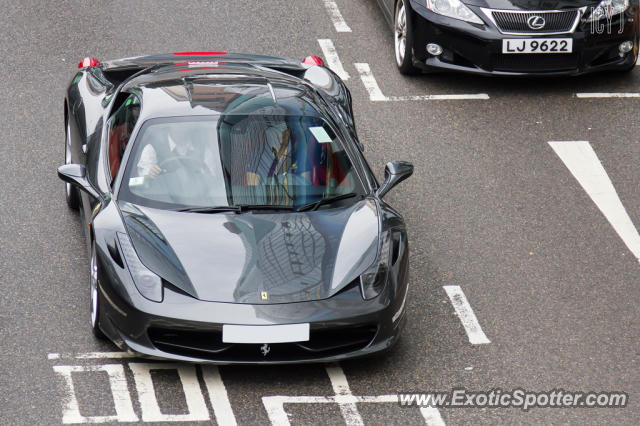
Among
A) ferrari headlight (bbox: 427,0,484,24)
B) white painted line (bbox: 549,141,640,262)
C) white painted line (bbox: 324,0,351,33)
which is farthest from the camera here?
white painted line (bbox: 324,0,351,33)

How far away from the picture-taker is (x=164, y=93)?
7570 millimetres

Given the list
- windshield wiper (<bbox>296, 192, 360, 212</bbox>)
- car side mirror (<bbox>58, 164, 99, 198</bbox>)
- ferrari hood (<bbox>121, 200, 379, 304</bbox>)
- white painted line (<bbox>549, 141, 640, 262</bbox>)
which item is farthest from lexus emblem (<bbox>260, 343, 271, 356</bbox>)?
white painted line (<bbox>549, 141, 640, 262</bbox>)

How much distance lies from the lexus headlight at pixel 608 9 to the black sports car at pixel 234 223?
13.0 ft

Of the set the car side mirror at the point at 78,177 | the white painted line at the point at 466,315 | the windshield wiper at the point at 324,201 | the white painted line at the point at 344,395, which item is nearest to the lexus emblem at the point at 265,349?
the white painted line at the point at 344,395

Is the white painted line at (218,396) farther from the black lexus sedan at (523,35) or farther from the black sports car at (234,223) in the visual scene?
the black lexus sedan at (523,35)

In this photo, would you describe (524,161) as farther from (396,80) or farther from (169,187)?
(169,187)

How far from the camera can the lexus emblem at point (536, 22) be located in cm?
1076

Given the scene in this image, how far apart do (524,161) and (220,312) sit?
443 centimetres

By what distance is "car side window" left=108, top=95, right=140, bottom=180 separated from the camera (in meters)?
7.22

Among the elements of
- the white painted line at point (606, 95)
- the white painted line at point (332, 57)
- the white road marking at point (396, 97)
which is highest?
the white painted line at point (332, 57)

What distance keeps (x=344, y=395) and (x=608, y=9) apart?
615 centimetres

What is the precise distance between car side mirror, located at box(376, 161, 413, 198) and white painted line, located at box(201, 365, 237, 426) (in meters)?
1.63

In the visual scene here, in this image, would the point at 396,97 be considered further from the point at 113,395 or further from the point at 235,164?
the point at 113,395

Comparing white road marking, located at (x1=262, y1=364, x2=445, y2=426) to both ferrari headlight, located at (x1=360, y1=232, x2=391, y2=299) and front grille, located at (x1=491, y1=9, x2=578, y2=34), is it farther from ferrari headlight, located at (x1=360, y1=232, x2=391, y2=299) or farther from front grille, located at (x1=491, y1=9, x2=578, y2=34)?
front grille, located at (x1=491, y1=9, x2=578, y2=34)
